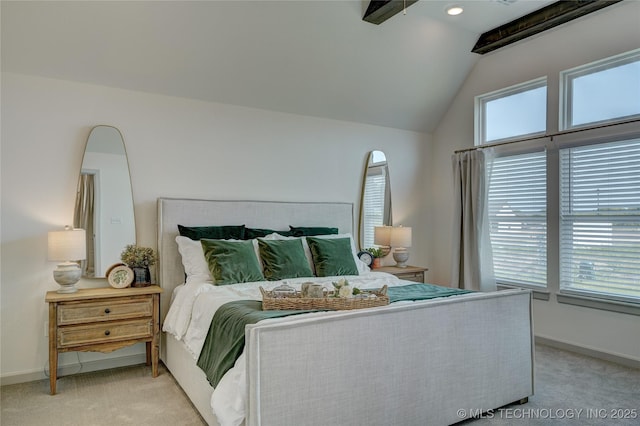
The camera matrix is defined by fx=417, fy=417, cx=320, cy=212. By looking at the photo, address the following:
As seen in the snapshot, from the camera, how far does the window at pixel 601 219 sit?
3598 millimetres

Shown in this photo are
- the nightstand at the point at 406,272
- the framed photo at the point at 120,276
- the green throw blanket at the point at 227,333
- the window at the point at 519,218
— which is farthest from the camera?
the nightstand at the point at 406,272

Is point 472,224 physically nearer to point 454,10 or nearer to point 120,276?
point 454,10

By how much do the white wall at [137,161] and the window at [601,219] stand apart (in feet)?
7.21

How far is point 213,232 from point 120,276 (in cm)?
82

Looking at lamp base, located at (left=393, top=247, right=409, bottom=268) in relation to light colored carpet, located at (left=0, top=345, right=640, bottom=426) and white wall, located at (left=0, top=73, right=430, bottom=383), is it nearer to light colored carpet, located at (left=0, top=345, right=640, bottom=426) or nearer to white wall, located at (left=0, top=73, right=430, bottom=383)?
white wall, located at (left=0, top=73, right=430, bottom=383)

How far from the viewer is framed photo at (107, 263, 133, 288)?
3357mm

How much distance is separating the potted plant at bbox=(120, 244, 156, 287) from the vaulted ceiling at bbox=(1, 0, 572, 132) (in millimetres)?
1417

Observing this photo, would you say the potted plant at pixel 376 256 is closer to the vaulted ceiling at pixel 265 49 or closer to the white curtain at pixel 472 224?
the white curtain at pixel 472 224

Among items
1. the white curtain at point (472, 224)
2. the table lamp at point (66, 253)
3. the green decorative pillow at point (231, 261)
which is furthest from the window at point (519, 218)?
the table lamp at point (66, 253)

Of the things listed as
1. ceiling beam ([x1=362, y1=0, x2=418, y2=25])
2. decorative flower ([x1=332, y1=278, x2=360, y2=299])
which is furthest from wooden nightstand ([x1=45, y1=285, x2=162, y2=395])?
ceiling beam ([x1=362, y1=0, x2=418, y2=25])

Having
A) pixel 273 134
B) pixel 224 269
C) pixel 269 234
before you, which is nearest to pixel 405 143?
pixel 273 134

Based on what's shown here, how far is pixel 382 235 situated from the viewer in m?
4.79

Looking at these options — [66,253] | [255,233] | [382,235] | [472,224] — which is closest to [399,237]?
[382,235]

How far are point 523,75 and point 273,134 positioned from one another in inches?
108
